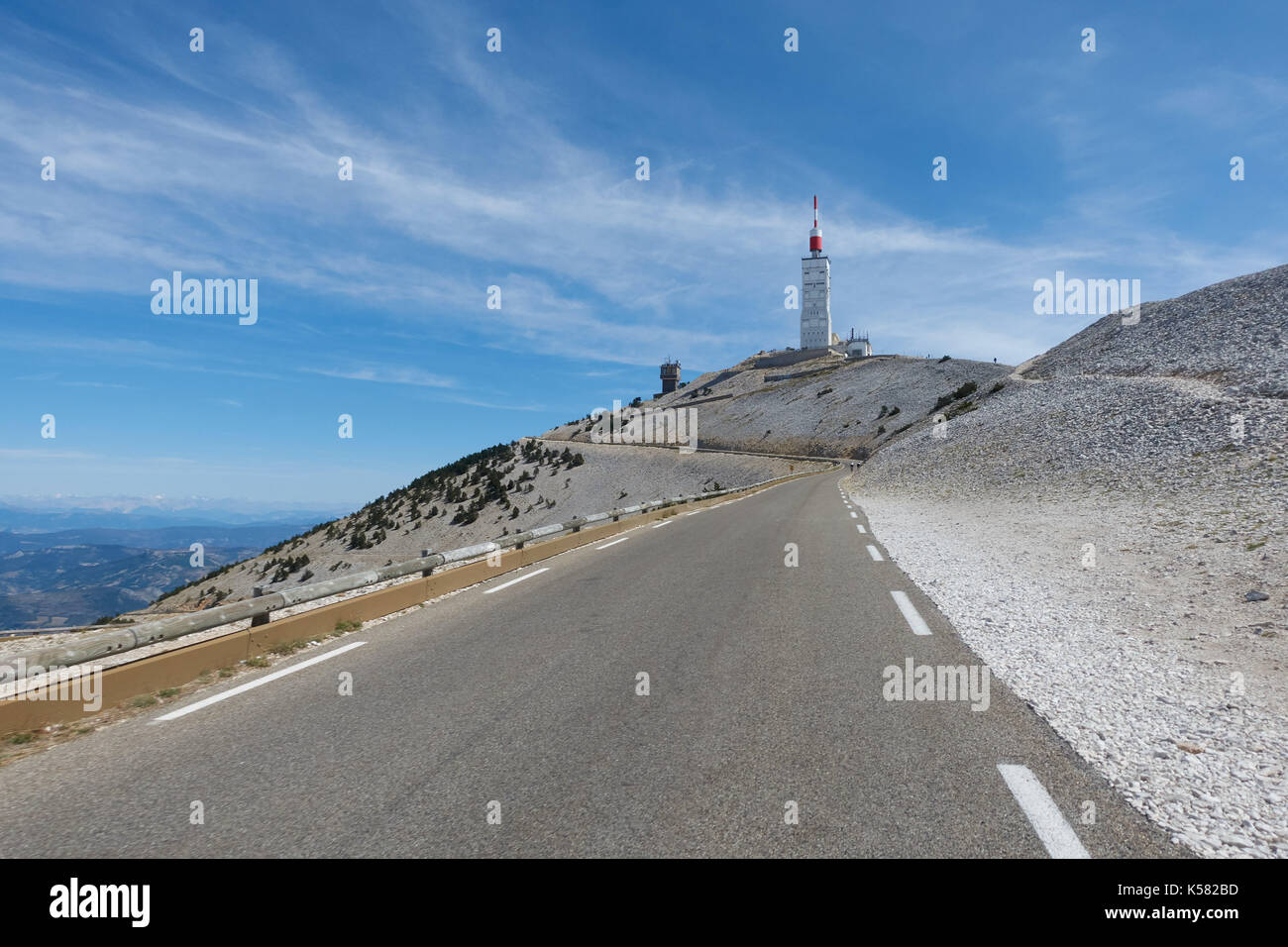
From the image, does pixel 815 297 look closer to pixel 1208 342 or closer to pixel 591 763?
pixel 1208 342

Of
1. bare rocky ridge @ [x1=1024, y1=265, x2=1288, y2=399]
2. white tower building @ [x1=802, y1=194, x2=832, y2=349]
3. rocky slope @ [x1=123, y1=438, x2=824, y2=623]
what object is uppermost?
white tower building @ [x1=802, y1=194, x2=832, y2=349]

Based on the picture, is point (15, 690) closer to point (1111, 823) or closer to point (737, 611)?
point (737, 611)

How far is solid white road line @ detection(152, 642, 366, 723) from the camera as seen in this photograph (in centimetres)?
559

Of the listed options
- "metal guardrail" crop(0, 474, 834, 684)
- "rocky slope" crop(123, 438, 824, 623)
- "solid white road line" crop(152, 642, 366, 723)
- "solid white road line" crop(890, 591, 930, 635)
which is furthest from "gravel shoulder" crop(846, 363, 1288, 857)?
"rocky slope" crop(123, 438, 824, 623)

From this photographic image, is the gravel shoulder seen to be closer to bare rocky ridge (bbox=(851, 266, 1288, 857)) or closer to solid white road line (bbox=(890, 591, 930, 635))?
bare rocky ridge (bbox=(851, 266, 1288, 857))

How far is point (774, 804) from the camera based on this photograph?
12.0 ft

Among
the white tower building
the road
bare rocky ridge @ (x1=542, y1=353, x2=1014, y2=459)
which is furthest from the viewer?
the white tower building

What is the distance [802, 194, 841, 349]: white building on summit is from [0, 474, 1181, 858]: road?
135 metres

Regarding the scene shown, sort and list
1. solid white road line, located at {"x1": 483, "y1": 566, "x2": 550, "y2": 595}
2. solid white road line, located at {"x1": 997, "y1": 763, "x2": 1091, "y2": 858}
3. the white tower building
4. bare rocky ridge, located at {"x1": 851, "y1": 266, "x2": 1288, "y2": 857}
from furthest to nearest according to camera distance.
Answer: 1. the white tower building
2. solid white road line, located at {"x1": 483, "y1": 566, "x2": 550, "y2": 595}
3. bare rocky ridge, located at {"x1": 851, "y1": 266, "x2": 1288, "y2": 857}
4. solid white road line, located at {"x1": 997, "y1": 763, "x2": 1091, "y2": 858}

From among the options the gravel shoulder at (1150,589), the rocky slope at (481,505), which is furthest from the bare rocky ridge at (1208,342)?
the rocky slope at (481,505)

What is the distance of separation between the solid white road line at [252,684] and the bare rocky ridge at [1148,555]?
21.6 feet

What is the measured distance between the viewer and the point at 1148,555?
12562 mm

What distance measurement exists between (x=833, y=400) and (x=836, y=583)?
82.6m
